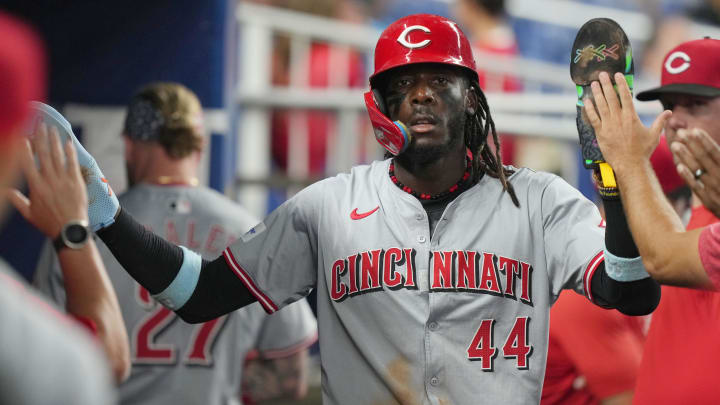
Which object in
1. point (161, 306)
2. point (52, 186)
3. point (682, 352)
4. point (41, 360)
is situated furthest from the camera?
point (161, 306)

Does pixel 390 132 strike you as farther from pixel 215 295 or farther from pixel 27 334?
pixel 27 334

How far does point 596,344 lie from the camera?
12.5 feet

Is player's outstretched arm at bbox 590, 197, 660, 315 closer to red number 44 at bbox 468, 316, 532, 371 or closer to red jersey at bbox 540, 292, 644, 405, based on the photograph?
red number 44 at bbox 468, 316, 532, 371

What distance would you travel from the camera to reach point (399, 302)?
3025 millimetres

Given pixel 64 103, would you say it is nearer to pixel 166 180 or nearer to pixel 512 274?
pixel 166 180

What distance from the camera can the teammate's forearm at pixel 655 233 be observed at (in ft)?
9.01

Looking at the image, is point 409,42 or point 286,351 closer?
point 409,42

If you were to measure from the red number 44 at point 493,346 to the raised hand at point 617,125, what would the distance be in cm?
54

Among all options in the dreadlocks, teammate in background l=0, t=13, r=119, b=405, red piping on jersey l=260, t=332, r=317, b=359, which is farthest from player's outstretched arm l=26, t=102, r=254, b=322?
red piping on jersey l=260, t=332, r=317, b=359

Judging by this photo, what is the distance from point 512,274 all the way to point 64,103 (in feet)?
9.02

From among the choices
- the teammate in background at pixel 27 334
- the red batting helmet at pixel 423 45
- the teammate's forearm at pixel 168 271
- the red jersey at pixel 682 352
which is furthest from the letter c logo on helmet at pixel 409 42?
the teammate in background at pixel 27 334

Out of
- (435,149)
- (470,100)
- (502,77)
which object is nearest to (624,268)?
(435,149)

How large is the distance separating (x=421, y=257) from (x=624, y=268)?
1.91 ft

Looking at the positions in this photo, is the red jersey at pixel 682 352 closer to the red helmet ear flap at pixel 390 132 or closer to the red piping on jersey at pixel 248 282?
the red helmet ear flap at pixel 390 132
